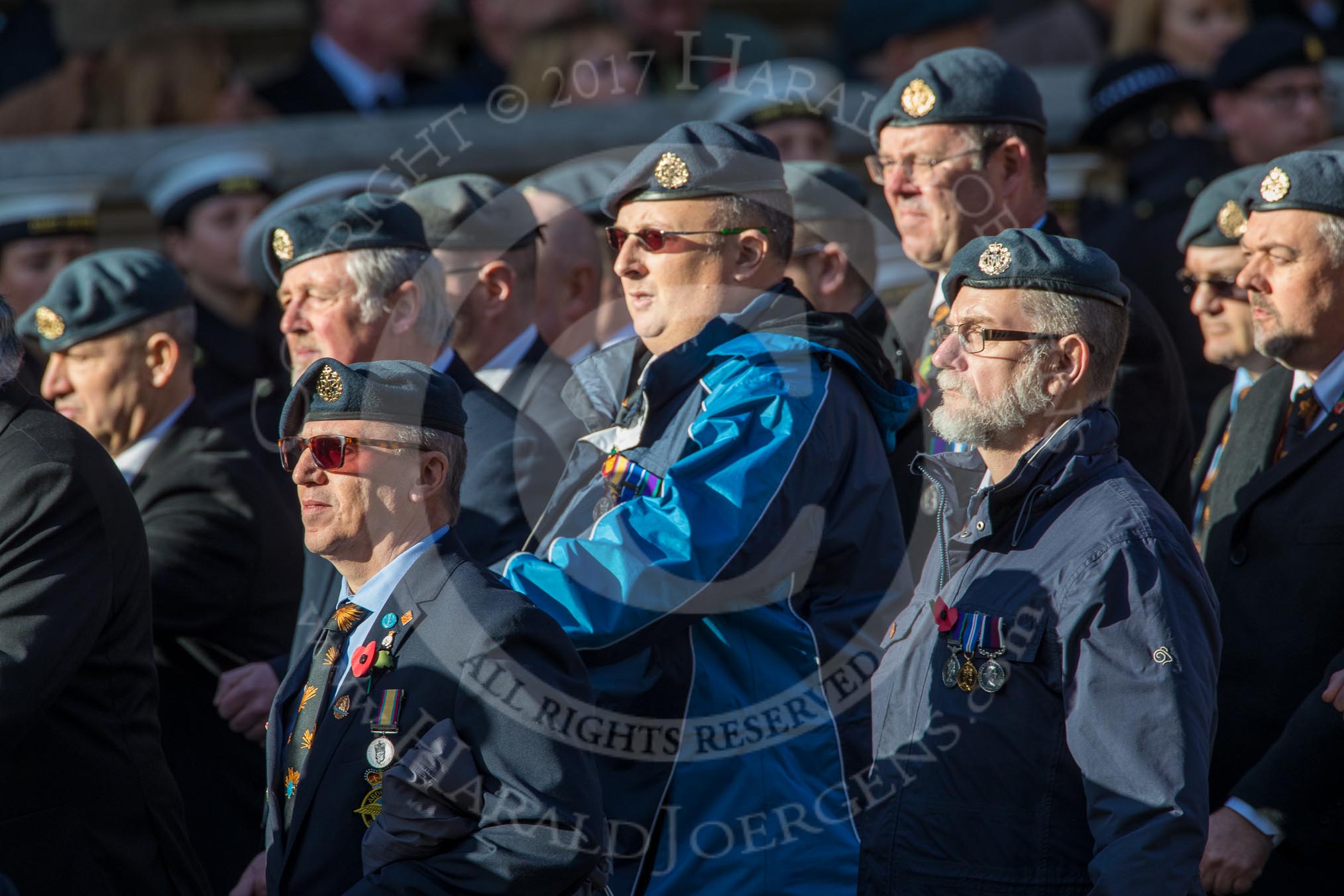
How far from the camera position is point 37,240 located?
726 cm

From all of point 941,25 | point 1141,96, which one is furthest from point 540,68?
point 1141,96

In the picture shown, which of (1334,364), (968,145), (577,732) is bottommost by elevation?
(577,732)

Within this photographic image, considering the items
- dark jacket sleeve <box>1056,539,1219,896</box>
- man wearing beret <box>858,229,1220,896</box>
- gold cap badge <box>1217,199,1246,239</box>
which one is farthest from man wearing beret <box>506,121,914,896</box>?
gold cap badge <box>1217,199,1246,239</box>

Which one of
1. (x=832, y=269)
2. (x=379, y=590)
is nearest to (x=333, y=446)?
(x=379, y=590)

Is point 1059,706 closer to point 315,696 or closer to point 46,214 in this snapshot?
point 315,696

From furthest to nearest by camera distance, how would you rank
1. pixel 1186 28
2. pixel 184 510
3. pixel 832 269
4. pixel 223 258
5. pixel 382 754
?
pixel 1186 28
pixel 223 258
pixel 832 269
pixel 184 510
pixel 382 754

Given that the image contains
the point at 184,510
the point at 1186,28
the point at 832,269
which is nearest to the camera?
the point at 184,510

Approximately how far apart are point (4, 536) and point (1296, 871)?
9.92 ft

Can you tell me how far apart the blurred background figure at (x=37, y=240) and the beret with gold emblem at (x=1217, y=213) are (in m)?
4.19

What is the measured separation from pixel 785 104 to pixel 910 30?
2.06 meters

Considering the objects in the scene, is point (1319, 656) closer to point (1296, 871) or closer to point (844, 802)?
point (1296, 871)

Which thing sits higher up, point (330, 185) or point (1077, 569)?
point (1077, 569)

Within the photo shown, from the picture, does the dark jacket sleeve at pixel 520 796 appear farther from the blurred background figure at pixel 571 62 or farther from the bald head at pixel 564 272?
the blurred background figure at pixel 571 62

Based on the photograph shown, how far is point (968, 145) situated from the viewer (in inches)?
193
